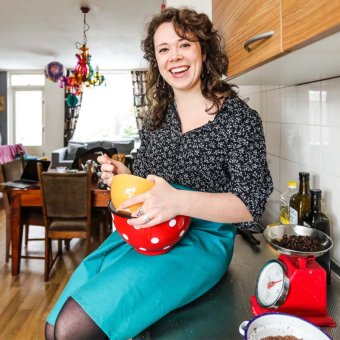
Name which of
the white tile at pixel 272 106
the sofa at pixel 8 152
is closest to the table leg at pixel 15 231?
the white tile at pixel 272 106

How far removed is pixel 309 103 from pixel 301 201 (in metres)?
0.35

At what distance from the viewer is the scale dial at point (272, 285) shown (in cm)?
79

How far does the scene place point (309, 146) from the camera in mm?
1238

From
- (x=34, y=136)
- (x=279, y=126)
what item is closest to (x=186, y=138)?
(x=279, y=126)

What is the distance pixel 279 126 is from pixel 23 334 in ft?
6.17

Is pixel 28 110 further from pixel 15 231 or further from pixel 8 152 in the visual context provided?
pixel 15 231

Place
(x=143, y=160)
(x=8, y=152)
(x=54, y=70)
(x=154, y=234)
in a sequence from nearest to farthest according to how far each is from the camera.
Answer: (x=154, y=234) < (x=143, y=160) < (x=54, y=70) < (x=8, y=152)

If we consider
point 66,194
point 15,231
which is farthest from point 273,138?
point 15,231

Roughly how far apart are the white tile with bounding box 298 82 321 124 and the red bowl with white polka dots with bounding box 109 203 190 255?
0.66 metres

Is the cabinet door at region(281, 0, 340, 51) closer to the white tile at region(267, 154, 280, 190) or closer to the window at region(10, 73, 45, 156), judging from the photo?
the white tile at region(267, 154, 280, 190)

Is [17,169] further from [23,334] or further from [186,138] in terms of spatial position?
[186,138]

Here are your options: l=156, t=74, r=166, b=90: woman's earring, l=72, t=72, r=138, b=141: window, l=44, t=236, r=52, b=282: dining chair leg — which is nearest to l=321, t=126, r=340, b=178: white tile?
l=156, t=74, r=166, b=90: woman's earring

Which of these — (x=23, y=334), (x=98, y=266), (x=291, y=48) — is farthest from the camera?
(x=23, y=334)

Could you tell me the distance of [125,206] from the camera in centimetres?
73
